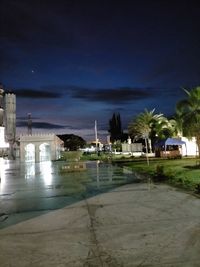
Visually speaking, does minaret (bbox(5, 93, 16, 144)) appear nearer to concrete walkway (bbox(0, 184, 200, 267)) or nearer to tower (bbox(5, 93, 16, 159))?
tower (bbox(5, 93, 16, 159))

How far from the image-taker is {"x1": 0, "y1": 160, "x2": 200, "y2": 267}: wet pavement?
19.7 feet

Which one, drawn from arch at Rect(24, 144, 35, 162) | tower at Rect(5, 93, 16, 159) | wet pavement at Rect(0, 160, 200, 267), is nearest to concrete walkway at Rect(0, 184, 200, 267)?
wet pavement at Rect(0, 160, 200, 267)

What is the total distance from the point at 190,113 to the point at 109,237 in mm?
19812

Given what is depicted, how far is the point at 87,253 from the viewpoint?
638 centimetres

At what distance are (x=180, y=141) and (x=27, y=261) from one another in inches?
1751

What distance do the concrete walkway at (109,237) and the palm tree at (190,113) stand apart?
14776 mm

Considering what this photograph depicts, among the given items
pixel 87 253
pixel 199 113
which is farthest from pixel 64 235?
pixel 199 113

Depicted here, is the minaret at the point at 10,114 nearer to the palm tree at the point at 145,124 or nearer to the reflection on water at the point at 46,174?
→ the palm tree at the point at 145,124

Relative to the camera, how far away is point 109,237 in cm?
736

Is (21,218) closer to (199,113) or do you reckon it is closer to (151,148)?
(199,113)

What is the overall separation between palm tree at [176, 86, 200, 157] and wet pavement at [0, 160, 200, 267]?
575 inches

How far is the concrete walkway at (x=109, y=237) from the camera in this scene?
5992mm

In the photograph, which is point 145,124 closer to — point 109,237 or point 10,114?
point 10,114

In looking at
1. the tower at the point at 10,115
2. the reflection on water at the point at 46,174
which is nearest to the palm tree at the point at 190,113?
the reflection on water at the point at 46,174
